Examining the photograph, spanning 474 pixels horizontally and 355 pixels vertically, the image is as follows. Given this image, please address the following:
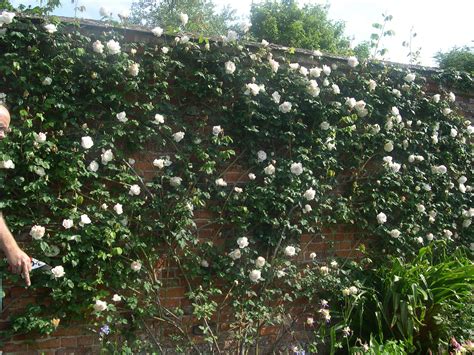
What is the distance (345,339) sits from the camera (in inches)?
154

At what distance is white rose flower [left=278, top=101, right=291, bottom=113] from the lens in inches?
146

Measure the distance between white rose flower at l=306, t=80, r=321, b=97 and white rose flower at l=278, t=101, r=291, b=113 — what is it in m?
0.24

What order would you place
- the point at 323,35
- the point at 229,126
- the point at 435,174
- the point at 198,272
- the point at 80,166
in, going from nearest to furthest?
the point at 80,166, the point at 198,272, the point at 229,126, the point at 435,174, the point at 323,35

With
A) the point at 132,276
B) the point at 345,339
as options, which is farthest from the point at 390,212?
the point at 132,276

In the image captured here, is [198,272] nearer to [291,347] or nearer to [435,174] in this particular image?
[291,347]

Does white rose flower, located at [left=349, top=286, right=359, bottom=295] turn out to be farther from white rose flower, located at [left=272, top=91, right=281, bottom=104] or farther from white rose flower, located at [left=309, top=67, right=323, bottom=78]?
white rose flower, located at [left=309, top=67, right=323, bottom=78]

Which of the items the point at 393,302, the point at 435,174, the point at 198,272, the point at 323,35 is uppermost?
the point at 323,35

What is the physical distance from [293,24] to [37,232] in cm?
1124

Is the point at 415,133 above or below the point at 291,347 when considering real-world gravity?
above

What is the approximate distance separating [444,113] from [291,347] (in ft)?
8.47

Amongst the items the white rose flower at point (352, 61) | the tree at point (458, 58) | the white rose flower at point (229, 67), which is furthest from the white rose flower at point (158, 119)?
the tree at point (458, 58)

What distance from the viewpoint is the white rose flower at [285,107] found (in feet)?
12.2

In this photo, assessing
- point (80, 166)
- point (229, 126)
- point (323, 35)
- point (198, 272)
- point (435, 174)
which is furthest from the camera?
Answer: point (323, 35)

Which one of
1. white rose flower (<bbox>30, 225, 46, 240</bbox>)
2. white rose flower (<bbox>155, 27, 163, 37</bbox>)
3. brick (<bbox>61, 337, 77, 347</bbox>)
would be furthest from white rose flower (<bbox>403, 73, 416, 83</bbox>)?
brick (<bbox>61, 337, 77, 347</bbox>)
